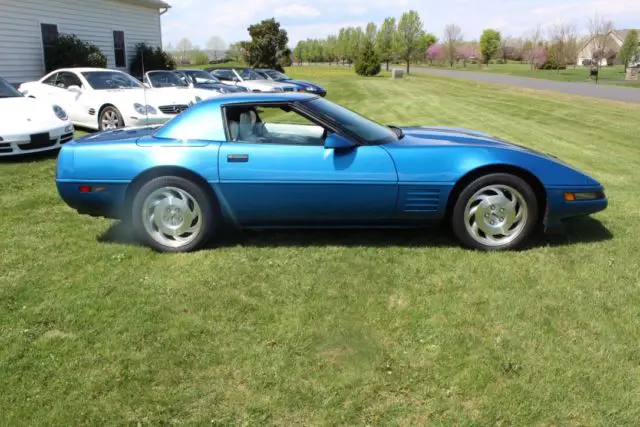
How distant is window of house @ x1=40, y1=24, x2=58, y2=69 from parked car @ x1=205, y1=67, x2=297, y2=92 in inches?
253

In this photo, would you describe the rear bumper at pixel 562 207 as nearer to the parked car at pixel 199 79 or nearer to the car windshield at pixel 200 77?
the parked car at pixel 199 79

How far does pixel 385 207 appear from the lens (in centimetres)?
415

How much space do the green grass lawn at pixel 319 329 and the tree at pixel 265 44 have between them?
1792 inches

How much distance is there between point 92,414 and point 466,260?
2.84m

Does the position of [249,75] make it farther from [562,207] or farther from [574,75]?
[574,75]

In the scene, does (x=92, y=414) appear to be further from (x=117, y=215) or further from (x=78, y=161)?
(x=78, y=161)

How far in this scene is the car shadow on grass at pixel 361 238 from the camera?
14.8ft

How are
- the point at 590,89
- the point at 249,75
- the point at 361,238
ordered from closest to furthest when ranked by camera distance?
the point at 361,238, the point at 249,75, the point at 590,89

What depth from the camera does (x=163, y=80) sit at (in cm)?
1474

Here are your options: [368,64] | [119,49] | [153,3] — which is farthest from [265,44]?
[119,49]

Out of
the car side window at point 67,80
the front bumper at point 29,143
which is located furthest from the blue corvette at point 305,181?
the car side window at point 67,80

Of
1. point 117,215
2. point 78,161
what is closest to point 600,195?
point 117,215

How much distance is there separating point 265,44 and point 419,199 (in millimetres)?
46781

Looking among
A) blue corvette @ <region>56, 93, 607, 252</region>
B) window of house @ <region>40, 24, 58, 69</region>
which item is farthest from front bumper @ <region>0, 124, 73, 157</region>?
window of house @ <region>40, 24, 58, 69</region>
